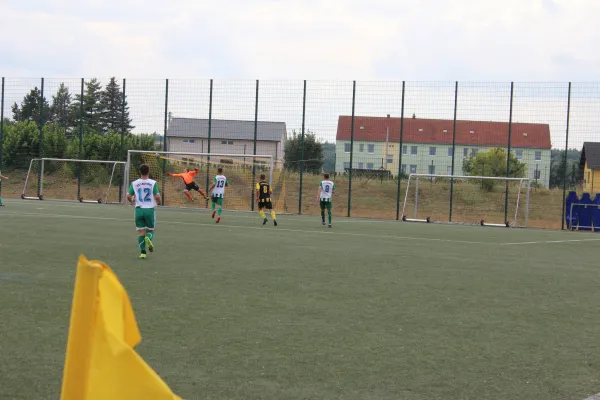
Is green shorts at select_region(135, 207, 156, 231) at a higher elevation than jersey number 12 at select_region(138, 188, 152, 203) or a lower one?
lower

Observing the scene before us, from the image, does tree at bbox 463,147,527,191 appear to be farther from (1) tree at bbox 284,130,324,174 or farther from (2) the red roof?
(1) tree at bbox 284,130,324,174

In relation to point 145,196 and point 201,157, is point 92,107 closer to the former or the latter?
point 201,157

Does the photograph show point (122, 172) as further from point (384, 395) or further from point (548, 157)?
point (384, 395)

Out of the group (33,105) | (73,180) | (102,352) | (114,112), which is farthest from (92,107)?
(102,352)

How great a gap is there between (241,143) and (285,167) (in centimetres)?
233

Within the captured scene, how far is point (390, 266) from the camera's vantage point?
462 inches

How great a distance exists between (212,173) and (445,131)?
34.8ft

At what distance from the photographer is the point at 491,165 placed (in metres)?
32.6

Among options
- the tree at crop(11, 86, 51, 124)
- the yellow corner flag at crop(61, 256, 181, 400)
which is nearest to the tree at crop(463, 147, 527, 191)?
the tree at crop(11, 86, 51, 124)

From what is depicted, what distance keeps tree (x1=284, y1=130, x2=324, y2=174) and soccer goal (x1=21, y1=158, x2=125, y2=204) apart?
777 cm

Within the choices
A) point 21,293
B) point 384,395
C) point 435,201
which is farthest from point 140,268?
point 435,201

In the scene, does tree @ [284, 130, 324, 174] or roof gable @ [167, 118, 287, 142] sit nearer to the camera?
tree @ [284, 130, 324, 174]

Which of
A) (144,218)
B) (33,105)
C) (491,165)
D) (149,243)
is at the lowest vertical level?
(149,243)

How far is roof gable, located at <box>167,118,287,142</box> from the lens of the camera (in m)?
32.9
